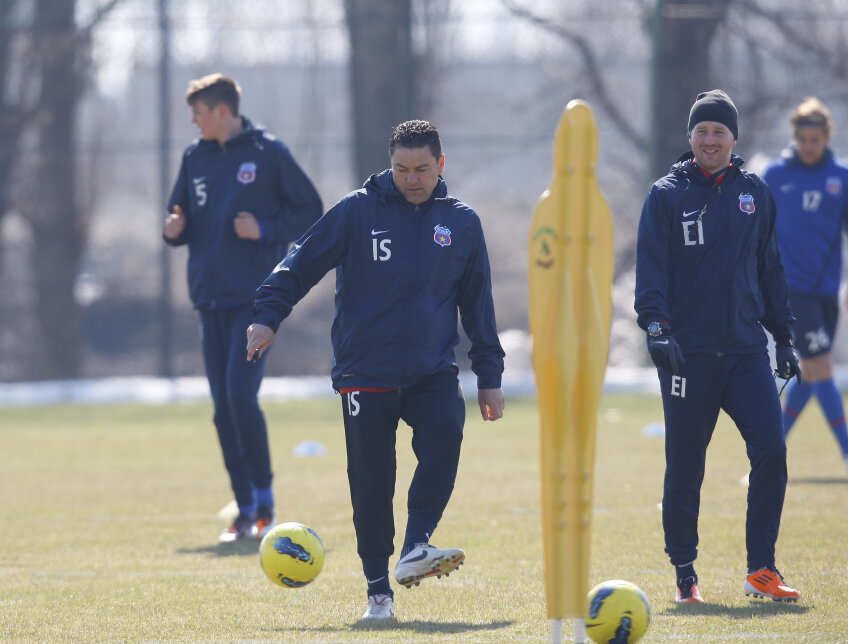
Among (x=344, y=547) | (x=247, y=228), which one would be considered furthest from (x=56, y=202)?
(x=344, y=547)

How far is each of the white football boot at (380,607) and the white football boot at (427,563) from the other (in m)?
0.30

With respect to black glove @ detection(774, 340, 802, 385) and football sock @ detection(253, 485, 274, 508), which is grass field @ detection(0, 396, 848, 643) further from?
black glove @ detection(774, 340, 802, 385)

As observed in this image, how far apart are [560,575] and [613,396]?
11804 millimetres

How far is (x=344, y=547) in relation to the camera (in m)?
7.07

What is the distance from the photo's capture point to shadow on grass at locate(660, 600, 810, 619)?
16.9 feet

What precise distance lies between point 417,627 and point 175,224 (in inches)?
134

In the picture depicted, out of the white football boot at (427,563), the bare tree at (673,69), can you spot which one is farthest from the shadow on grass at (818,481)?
the bare tree at (673,69)

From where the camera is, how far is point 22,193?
58.5 ft

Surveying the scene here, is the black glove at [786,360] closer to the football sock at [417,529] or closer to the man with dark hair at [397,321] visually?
the man with dark hair at [397,321]

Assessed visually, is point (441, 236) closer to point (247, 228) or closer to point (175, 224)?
point (247, 228)

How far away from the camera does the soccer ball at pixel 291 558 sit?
5.66 meters

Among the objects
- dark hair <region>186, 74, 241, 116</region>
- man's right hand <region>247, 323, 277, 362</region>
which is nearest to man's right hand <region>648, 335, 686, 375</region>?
man's right hand <region>247, 323, 277, 362</region>

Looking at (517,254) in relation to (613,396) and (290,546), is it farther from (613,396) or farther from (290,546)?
(290,546)

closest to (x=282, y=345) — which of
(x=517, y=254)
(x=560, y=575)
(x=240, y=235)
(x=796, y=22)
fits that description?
(x=517, y=254)
